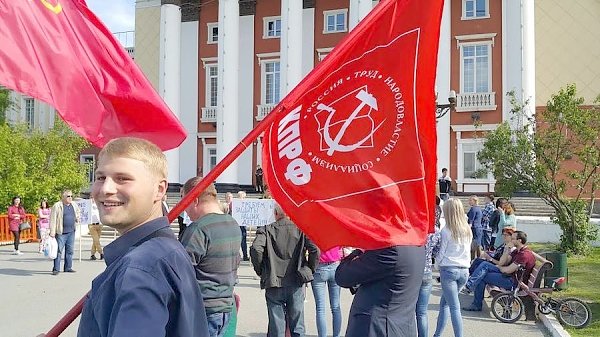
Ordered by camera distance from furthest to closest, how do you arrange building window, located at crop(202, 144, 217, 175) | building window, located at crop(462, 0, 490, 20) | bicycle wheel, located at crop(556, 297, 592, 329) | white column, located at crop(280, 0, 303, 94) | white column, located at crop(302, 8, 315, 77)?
1. building window, located at crop(202, 144, 217, 175)
2. white column, located at crop(302, 8, 315, 77)
3. white column, located at crop(280, 0, 303, 94)
4. building window, located at crop(462, 0, 490, 20)
5. bicycle wheel, located at crop(556, 297, 592, 329)

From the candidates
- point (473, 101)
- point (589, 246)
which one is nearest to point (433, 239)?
point (589, 246)

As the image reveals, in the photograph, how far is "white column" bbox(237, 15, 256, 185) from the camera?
119 feet

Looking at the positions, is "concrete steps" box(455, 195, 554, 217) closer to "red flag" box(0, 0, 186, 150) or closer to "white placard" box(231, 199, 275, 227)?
"white placard" box(231, 199, 275, 227)

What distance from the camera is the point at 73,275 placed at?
13.6 metres

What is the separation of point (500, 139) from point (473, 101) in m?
13.7

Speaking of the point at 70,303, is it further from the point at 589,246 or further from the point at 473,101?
the point at 473,101

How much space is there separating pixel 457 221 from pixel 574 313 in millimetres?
2944

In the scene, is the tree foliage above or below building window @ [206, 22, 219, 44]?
below

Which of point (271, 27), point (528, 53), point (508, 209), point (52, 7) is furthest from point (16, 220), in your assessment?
point (528, 53)

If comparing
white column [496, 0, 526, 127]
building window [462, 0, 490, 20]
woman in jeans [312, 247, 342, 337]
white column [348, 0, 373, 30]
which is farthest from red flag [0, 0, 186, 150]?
building window [462, 0, 490, 20]

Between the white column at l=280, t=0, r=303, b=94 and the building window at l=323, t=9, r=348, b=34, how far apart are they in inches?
73.1

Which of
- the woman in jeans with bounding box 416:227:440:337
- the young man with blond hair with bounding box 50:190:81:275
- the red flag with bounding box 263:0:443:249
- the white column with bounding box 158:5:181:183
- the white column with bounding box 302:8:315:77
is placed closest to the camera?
the red flag with bounding box 263:0:443:249

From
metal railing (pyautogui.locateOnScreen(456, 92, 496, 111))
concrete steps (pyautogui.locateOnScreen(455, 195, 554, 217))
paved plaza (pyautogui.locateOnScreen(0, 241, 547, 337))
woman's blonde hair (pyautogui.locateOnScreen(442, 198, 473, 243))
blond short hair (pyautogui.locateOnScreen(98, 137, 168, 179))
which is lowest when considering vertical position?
paved plaza (pyautogui.locateOnScreen(0, 241, 547, 337))

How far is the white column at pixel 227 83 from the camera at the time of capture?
35.0 metres
